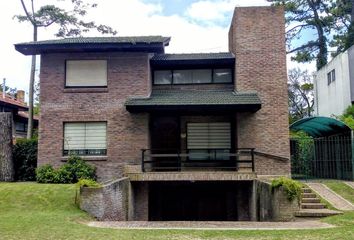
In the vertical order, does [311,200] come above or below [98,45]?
below

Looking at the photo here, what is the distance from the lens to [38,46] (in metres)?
19.1

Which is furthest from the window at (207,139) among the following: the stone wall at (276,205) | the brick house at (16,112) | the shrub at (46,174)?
the brick house at (16,112)

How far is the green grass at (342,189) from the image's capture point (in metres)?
16.0

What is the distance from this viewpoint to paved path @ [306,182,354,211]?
14.7 meters

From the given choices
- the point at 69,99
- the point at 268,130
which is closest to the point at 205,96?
the point at 268,130

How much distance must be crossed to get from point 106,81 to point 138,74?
1.50 meters

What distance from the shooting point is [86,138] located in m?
19.3

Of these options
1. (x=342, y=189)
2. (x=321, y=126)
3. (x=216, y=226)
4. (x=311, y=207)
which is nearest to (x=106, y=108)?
(x=216, y=226)

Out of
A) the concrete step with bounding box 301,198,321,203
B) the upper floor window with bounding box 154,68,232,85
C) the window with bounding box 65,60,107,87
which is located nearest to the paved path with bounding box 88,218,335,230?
the concrete step with bounding box 301,198,321,203

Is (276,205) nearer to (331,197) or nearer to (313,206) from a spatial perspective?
(313,206)

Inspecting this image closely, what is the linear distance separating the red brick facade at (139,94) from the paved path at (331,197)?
5.36 feet

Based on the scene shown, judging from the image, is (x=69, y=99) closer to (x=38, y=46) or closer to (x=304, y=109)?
(x=38, y=46)

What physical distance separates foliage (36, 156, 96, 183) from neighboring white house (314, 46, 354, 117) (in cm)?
1896

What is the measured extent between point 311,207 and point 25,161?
41.7ft
